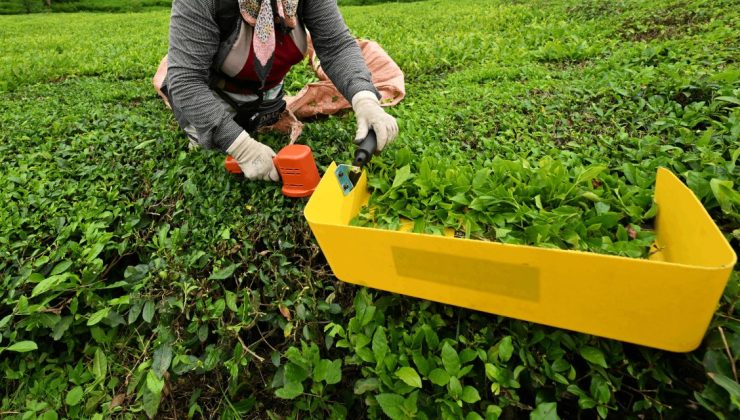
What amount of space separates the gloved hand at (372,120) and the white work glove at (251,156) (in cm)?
→ 44

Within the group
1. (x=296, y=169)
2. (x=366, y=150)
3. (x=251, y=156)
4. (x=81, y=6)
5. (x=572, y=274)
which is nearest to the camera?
(x=572, y=274)

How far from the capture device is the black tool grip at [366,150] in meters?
1.64

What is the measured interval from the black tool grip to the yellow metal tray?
0.69ft

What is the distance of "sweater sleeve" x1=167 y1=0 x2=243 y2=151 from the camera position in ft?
5.73

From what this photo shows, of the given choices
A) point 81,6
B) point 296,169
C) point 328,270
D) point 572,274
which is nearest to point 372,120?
point 296,169

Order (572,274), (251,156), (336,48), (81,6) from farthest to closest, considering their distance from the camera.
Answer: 1. (81,6)
2. (336,48)
3. (251,156)
4. (572,274)

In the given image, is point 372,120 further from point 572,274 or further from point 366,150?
point 572,274

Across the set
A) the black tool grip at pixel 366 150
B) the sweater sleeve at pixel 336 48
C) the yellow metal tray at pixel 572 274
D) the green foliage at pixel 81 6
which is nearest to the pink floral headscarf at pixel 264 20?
the sweater sleeve at pixel 336 48

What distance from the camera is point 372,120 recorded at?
1.98 metres

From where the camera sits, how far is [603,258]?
102cm

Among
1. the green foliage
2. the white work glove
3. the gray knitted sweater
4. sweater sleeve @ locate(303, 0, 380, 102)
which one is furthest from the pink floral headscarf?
the green foliage

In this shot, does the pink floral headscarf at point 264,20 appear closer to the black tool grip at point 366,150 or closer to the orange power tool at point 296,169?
the orange power tool at point 296,169

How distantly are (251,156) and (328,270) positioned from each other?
0.67 metres

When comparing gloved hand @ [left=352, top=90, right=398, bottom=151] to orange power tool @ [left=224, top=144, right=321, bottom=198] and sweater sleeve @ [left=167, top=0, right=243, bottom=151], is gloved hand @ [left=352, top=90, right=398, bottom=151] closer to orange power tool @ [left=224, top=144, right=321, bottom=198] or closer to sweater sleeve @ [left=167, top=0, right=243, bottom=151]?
orange power tool @ [left=224, top=144, right=321, bottom=198]
